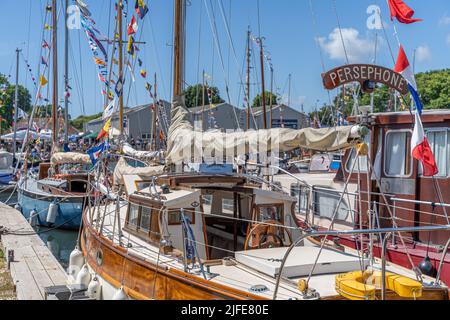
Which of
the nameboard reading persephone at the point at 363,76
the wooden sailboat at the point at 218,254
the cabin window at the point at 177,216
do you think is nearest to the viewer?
the wooden sailboat at the point at 218,254

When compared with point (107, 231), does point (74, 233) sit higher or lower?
lower

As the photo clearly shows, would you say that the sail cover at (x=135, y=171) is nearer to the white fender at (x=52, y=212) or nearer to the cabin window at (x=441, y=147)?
the cabin window at (x=441, y=147)

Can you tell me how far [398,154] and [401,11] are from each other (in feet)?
10.00

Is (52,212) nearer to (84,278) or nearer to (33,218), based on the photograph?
(33,218)

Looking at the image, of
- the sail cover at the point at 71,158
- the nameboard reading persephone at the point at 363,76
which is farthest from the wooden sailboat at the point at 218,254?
the sail cover at the point at 71,158

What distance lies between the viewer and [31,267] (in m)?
11.6

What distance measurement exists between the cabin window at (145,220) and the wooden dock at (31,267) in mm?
2338

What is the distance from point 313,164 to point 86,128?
184 ft

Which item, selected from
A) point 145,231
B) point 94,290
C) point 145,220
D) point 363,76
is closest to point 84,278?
point 94,290

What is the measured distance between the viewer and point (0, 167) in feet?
125

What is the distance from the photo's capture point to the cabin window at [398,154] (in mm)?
10242

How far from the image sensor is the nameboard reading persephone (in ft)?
23.4

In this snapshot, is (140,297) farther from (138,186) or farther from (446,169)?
(446,169)

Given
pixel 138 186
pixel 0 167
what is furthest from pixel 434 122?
pixel 0 167
